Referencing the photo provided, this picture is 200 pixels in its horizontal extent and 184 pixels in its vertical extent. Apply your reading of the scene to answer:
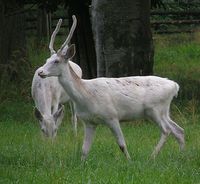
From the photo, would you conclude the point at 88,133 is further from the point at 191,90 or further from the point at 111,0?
the point at 191,90

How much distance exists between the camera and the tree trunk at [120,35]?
1505cm

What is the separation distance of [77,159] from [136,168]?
1118mm

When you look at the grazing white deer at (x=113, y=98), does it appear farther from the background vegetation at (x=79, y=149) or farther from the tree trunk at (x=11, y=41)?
the tree trunk at (x=11, y=41)

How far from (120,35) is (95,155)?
5.74 metres

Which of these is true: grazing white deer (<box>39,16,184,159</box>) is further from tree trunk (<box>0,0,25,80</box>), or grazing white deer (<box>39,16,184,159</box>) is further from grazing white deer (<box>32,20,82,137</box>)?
tree trunk (<box>0,0,25,80</box>)

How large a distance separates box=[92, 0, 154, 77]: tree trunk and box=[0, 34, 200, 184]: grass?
123 cm

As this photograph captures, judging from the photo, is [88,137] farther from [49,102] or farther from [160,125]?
[49,102]

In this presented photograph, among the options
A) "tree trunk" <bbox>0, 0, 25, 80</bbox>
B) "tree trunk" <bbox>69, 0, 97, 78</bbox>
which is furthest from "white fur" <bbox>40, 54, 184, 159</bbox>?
"tree trunk" <bbox>0, 0, 25, 80</bbox>

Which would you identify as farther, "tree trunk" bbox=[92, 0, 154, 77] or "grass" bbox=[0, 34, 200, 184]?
"tree trunk" bbox=[92, 0, 154, 77]

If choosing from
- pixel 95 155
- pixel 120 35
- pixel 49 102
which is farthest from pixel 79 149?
pixel 120 35

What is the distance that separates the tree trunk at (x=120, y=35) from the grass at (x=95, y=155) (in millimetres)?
1227

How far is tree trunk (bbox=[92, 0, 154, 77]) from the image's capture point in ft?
49.4

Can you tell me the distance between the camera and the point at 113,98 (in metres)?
9.70

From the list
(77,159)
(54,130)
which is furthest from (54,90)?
(77,159)
